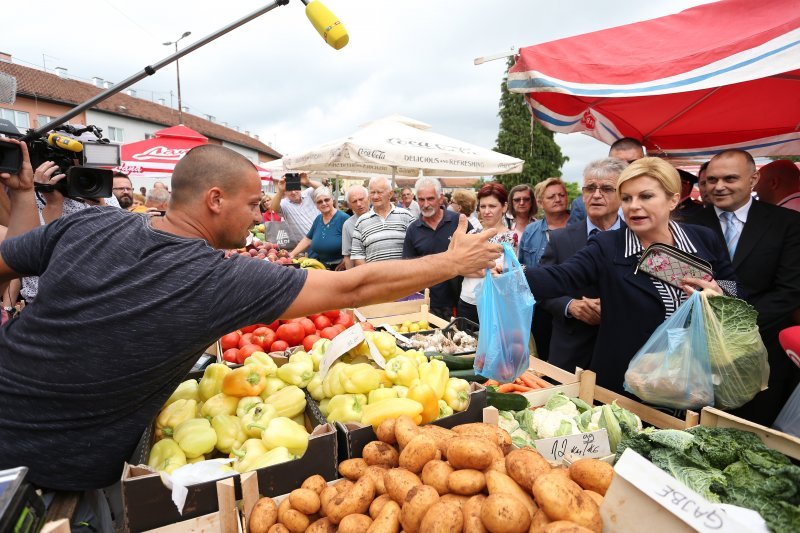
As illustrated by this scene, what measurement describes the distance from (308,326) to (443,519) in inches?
100

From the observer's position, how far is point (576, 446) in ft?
6.40

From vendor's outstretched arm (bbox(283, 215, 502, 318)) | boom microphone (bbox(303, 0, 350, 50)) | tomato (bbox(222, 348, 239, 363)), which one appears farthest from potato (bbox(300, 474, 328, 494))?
boom microphone (bbox(303, 0, 350, 50))

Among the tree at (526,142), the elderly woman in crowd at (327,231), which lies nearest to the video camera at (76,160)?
the elderly woman in crowd at (327,231)

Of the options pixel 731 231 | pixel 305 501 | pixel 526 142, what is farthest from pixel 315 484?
pixel 526 142

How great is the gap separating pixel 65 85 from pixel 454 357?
3642 cm

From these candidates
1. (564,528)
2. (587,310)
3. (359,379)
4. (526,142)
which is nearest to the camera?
(564,528)

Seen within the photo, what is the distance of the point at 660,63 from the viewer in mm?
2617

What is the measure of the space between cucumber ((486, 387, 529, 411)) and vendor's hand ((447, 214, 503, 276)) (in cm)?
80

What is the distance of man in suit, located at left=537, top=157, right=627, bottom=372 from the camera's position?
3234 millimetres

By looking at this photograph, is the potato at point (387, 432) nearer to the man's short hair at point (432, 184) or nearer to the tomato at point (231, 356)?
the tomato at point (231, 356)

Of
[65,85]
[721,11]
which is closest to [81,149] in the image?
[721,11]

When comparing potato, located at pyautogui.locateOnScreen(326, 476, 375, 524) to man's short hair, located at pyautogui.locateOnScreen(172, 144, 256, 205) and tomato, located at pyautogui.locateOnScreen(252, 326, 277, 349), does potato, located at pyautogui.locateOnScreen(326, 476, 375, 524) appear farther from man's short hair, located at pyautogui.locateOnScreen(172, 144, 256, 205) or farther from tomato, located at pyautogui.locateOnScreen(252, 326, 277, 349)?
tomato, located at pyautogui.locateOnScreen(252, 326, 277, 349)

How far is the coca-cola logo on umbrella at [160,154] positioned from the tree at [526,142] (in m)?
25.1

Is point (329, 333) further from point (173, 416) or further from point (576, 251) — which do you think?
point (576, 251)
